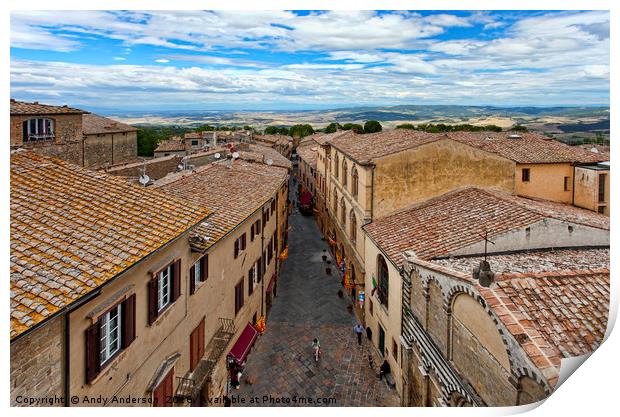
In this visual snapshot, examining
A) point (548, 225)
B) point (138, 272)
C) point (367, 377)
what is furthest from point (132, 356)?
point (548, 225)

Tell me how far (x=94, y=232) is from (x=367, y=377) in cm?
1140

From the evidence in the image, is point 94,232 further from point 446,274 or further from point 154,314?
point 446,274

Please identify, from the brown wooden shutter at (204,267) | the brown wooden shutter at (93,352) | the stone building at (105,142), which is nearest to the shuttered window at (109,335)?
the brown wooden shutter at (93,352)

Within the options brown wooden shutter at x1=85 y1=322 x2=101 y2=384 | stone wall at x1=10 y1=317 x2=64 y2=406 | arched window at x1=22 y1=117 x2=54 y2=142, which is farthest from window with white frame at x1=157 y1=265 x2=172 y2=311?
arched window at x1=22 y1=117 x2=54 y2=142

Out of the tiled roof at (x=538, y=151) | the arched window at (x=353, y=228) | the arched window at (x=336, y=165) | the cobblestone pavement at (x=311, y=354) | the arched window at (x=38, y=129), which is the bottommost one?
the cobblestone pavement at (x=311, y=354)

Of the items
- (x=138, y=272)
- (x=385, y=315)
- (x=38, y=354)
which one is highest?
(x=138, y=272)

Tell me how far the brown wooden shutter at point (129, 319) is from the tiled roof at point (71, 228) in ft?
3.58

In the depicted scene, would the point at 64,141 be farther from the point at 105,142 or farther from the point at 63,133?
the point at 105,142

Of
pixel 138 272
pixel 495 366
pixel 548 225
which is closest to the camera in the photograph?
pixel 495 366

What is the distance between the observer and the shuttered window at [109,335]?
7.04 metres

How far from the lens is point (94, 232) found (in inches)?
309

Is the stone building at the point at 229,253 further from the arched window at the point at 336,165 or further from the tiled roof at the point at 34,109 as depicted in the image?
the tiled roof at the point at 34,109

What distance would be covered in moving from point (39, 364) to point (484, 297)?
7252 mm

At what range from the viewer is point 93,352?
7.11 meters
